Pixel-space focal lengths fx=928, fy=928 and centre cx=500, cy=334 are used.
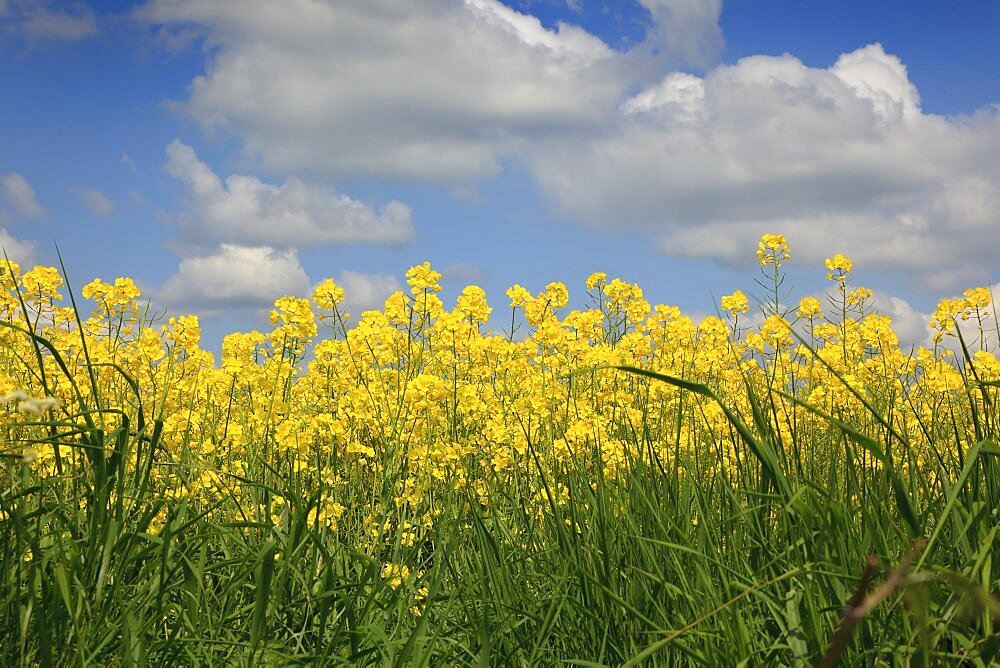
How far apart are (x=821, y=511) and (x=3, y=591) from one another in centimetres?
180

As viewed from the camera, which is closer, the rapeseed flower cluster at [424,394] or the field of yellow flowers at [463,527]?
the field of yellow flowers at [463,527]

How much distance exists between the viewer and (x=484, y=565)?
257cm

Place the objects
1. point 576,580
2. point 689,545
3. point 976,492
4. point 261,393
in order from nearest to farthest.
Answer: point 976,492 → point 689,545 → point 576,580 → point 261,393

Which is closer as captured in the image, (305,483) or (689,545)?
(689,545)

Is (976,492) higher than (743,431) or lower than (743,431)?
lower

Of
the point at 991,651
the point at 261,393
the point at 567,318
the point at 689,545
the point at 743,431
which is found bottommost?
the point at 991,651

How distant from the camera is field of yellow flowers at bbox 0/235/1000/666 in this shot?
1814 mm

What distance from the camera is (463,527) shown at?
3.42 m

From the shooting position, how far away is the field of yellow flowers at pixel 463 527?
1.81 metres

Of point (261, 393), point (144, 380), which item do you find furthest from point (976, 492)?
point (144, 380)

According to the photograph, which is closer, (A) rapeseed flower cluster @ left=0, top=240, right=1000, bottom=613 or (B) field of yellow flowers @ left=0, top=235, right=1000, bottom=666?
(B) field of yellow flowers @ left=0, top=235, right=1000, bottom=666

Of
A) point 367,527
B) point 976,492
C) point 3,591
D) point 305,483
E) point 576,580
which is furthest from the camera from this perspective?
point 305,483

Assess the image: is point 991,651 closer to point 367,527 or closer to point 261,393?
point 367,527

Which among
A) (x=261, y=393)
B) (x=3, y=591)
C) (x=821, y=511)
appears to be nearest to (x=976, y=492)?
(x=821, y=511)
